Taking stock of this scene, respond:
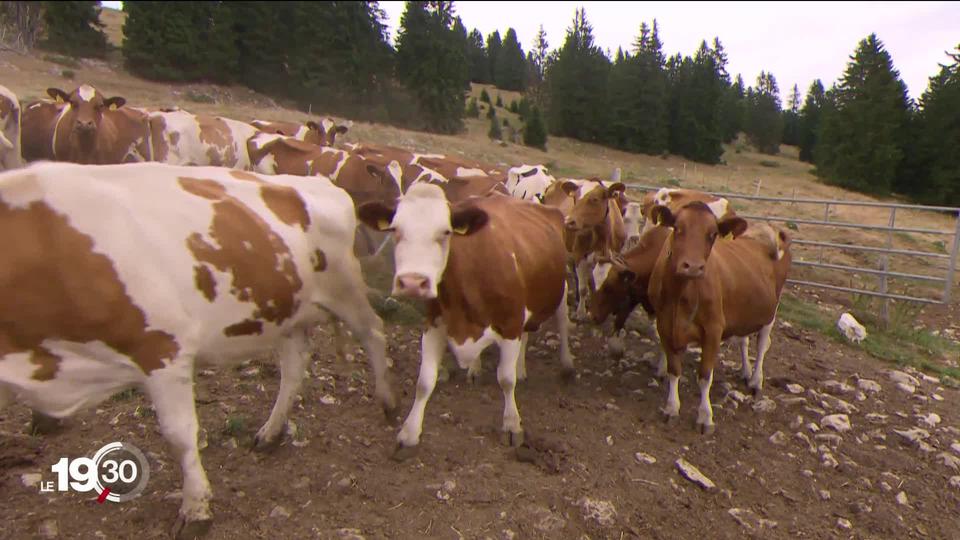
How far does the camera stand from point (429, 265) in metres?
4.07

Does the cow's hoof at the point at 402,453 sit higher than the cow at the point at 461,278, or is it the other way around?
the cow at the point at 461,278

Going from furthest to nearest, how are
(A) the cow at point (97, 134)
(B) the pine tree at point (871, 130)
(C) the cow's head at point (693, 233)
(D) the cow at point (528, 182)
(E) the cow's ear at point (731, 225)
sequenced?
(B) the pine tree at point (871, 130) < (D) the cow at point (528, 182) < (A) the cow at point (97, 134) < (E) the cow's ear at point (731, 225) < (C) the cow's head at point (693, 233)

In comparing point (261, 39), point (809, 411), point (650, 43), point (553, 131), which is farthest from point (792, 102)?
point (809, 411)

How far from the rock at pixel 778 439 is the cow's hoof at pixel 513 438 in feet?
7.31

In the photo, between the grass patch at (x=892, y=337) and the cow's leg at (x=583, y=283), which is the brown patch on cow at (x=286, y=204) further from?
the grass patch at (x=892, y=337)

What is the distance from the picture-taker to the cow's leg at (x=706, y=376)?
537cm

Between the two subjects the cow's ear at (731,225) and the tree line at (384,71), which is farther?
the tree line at (384,71)

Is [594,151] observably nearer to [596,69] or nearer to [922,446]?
[596,69]

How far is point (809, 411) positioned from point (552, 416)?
2519 mm

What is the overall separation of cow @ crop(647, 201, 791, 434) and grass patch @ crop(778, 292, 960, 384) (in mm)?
2824

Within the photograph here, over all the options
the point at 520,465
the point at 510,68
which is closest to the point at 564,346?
the point at 520,465

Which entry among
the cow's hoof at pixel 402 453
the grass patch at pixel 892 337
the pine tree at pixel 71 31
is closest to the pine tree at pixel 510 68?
the pine tree at pixel 71 31

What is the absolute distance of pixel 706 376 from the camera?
545 centimetres

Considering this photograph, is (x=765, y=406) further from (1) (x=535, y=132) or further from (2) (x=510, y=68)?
(2) (x=510, y=68)
